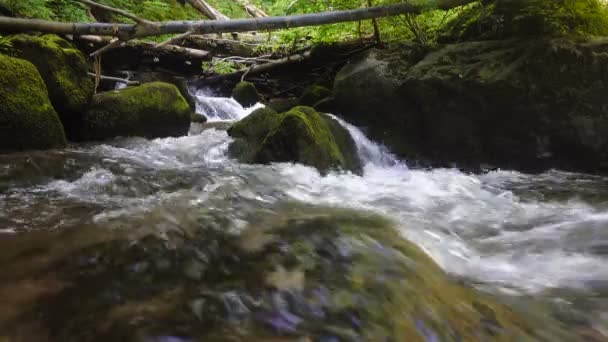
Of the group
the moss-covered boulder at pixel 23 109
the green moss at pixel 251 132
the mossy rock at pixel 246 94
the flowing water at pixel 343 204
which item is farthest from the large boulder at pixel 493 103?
the moss-covered boulder at pixel 23 109

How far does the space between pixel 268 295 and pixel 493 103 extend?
5.11 metres

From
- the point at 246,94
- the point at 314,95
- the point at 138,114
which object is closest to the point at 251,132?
the point at 138,114

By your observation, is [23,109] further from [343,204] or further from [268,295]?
[268,295]

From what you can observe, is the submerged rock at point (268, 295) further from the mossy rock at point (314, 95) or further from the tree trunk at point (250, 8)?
the tree trunk at point (250, 8)

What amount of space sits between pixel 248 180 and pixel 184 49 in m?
6.98

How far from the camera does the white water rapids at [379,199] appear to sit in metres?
3.03

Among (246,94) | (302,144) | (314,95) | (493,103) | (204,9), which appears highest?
(204,9)

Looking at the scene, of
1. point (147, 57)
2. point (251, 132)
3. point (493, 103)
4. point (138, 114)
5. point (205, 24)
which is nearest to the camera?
point (205, 24)

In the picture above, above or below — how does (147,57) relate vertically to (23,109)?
above

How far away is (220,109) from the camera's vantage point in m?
10.4

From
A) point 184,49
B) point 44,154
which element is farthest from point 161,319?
point 184,49

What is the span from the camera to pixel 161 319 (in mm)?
1783

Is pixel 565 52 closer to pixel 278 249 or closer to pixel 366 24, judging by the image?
pixel 366 24

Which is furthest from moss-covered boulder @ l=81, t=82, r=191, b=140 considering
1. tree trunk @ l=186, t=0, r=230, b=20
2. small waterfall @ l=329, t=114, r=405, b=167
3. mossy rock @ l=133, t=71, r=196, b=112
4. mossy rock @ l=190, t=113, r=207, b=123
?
tree trunk @ l=186, t=0, r=230, b=20
